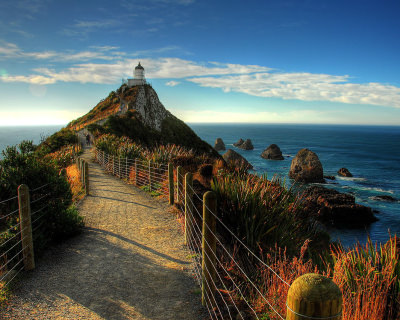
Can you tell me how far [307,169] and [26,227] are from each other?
41.7 metres

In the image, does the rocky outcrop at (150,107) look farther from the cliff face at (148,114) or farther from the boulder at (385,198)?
the boulder at (385,198)

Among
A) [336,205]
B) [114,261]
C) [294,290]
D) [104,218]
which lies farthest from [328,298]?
[336,205]

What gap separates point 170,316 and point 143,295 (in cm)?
66

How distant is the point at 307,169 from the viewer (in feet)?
138

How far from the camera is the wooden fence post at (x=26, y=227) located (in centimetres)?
482

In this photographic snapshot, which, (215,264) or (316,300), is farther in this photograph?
(215,264)

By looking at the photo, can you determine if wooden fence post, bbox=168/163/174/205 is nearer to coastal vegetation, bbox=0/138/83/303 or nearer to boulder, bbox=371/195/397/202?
coastal vegetation, bbox=0/138/83/303

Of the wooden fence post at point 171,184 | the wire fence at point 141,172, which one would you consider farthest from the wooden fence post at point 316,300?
the wire fence at point 141,172

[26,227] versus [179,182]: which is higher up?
[179,182]

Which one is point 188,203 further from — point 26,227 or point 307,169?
point 307,169

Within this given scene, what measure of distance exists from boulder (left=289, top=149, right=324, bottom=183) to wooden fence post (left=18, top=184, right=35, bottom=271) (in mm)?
39690

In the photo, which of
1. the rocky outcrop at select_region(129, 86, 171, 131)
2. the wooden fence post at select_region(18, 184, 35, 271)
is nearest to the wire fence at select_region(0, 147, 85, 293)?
the wooden fence post at select_region(18, 184, 35, 271)

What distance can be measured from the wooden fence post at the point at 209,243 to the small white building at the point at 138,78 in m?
75.5

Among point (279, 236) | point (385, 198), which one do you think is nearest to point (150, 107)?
point (385, 198)
